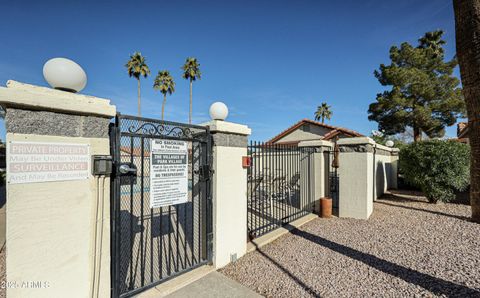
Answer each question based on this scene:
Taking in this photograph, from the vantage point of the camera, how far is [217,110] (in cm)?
379

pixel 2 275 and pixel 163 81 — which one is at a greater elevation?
pixel 163 81

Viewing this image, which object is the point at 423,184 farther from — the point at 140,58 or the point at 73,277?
the point at 140,58

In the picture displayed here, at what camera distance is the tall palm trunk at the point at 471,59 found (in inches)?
140

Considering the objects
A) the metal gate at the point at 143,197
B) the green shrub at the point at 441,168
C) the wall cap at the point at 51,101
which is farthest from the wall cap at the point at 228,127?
the green shrub at the point at 441,168

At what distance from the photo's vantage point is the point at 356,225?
5.80m

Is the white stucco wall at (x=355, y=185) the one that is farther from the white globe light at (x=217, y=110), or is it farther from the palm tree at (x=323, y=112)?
the palm tree at (x=323, y=112)

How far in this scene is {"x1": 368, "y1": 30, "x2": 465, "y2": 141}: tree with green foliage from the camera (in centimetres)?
1609

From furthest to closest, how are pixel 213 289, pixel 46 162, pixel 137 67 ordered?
pixel 137 67 → pixel 213 289 → pixel 46 162

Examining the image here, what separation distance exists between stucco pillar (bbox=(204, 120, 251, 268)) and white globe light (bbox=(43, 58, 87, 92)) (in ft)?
6.12

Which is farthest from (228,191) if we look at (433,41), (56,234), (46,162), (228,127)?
(433,41)

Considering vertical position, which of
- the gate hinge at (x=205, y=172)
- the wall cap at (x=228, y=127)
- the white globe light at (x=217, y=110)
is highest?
the white globe light at (x=217, y=110)

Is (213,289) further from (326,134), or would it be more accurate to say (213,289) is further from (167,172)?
(326,134)

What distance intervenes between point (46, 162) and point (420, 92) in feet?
69.5

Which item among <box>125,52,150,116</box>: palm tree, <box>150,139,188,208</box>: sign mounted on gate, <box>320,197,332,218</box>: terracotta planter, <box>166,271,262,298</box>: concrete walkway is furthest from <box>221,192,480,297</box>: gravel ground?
<box>125,52,150,116</box>: palm tree
